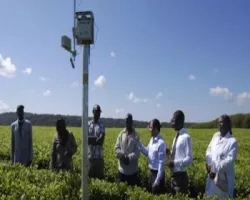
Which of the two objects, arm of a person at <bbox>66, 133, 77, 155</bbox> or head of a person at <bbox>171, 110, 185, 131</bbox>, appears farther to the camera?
arm of a person at <bbox>66, 133, 77, 155</bbox>

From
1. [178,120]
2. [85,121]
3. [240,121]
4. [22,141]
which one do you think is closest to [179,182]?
[178,120]

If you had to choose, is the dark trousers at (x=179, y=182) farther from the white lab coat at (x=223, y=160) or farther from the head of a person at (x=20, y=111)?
the head of a person at (x=20, y=111)

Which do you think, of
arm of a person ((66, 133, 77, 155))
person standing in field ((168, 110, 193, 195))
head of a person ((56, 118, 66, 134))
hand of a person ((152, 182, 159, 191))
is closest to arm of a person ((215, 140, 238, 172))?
person standing in field ((168, 110, 193, 195))

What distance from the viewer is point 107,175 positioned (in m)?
11.3

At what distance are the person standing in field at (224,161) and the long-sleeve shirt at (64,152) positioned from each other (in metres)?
2.85

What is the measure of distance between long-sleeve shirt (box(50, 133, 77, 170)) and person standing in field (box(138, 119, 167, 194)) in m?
1.63

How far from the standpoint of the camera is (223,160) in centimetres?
721

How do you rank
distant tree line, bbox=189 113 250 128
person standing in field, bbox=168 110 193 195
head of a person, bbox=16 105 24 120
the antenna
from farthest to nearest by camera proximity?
distant tree line, bbox=189 113 250 128
head of a person, bbox=16 105 24 120
person standing in field, bbox=168 110 193 195
the antenna

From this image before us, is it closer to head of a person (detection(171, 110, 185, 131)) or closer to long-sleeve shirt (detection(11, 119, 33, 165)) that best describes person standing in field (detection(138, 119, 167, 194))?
head of a person (detection(171, 110, 185, 131))

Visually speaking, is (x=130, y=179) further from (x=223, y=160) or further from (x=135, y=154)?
(x=223, y=160)

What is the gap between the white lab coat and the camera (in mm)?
A: 7199

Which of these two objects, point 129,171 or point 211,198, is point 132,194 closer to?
point 211,198

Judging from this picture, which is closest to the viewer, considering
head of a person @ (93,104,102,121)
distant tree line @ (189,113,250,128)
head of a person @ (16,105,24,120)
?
head of a person @ (93,104,102,121)

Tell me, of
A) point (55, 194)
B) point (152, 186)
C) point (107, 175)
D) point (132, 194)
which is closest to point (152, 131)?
point (152, 186)
